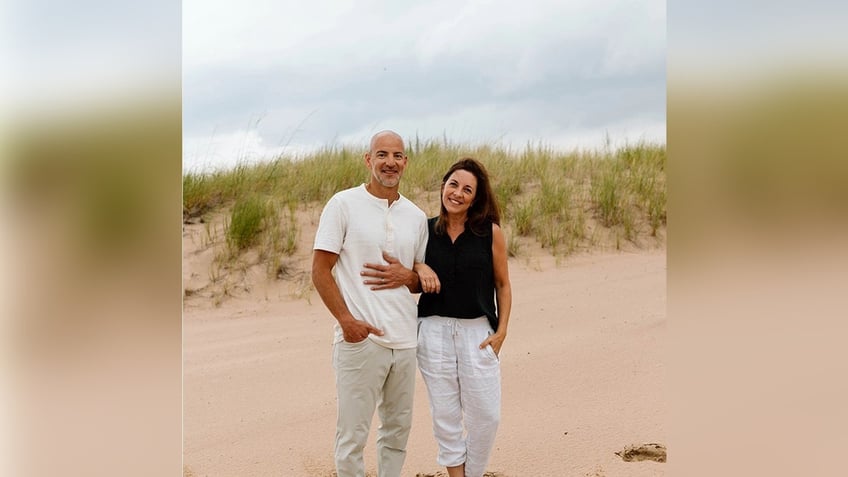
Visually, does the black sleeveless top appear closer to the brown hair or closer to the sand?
the brown hair

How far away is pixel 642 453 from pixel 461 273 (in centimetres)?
223

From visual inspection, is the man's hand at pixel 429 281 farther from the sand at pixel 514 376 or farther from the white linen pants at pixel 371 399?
the sand at pixel 514 376

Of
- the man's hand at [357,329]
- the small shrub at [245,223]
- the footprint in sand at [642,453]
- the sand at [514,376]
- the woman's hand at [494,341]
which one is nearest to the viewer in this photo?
the man's hand at [357,329]

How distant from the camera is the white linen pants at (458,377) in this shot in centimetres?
283

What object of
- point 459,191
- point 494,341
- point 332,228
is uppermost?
point 459,191

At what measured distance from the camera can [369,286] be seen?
2.74m

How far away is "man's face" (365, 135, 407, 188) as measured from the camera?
272 cm

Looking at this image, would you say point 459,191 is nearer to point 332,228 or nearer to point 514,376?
point 332,228

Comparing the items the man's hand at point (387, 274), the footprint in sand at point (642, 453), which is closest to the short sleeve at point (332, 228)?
the man's hand at point (387, 274)

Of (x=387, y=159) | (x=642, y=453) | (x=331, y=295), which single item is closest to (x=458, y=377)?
(x=331, y=295)

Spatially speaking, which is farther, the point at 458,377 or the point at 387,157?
the point at 458,377
